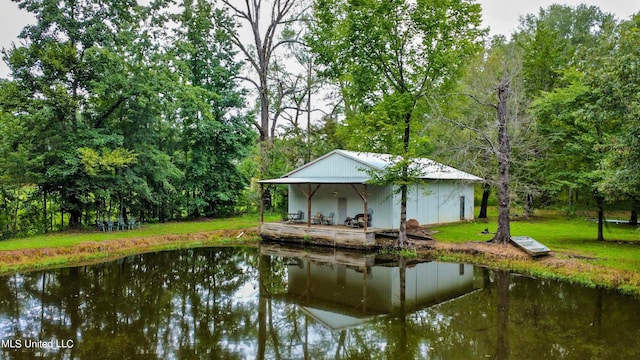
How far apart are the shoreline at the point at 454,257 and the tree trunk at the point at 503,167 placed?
0.64m

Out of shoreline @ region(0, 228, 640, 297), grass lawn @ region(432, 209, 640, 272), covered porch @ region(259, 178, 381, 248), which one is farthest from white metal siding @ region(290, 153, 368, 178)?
shoreline @ region(0, 228, 640, 297)

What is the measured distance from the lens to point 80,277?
12227 mm

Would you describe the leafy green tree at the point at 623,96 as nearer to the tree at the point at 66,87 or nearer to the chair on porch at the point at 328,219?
the chair on porch at the point at 328,219

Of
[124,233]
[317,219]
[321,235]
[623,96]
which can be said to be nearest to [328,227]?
[321,235]

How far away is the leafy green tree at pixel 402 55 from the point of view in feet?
50.0

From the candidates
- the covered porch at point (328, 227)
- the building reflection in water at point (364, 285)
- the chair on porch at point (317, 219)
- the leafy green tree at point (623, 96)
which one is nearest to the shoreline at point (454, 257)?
the building reflection in water at point (364, 285)

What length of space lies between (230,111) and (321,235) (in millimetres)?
11780

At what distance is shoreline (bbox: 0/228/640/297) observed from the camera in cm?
1098

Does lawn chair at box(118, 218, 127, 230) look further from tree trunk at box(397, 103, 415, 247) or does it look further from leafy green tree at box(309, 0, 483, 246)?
tree trunk at box(397, 103, 415, 247)

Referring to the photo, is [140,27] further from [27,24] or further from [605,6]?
[605,6]

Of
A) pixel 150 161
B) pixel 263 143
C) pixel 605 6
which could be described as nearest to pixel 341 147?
pixel 263 143

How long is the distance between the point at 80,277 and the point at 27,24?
40.6 feet

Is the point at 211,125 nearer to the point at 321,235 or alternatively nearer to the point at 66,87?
the point at 66,87

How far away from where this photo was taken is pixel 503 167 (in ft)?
49.2
